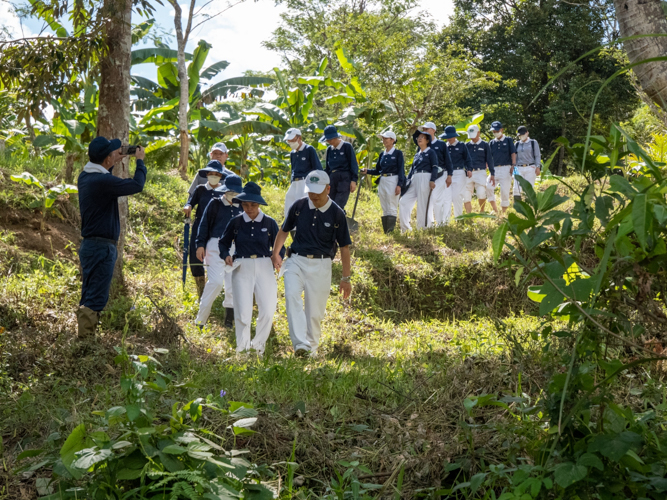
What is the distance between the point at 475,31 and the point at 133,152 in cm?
2565

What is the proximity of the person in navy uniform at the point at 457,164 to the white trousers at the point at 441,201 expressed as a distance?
0.17 feet

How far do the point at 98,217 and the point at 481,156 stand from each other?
9254 millimetres

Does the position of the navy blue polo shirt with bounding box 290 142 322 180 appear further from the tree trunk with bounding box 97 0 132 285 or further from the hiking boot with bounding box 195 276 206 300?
the tree trunk with bounding box 97 0 132 285

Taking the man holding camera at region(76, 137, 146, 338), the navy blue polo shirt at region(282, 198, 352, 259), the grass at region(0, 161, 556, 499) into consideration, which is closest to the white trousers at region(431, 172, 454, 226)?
the grass at region(0, 161, 556, 499)

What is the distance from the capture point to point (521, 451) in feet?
11.6

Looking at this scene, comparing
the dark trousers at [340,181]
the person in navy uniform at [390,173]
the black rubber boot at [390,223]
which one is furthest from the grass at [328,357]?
the dark trousers at [340,181]

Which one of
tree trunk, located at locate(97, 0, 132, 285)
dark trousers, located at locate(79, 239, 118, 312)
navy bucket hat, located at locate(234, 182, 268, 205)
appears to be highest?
tree trunk, located at locate(97, 0, 132, 285)

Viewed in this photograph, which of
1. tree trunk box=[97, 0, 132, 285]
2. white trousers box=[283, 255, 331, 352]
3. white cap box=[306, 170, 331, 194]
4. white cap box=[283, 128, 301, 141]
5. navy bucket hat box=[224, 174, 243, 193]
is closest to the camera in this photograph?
white cap box=[306, 170, 331, 194]

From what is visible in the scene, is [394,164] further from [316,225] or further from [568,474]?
[568,474]

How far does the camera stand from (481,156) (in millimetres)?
13477

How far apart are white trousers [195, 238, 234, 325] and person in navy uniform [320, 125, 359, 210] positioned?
Result: 334 cm

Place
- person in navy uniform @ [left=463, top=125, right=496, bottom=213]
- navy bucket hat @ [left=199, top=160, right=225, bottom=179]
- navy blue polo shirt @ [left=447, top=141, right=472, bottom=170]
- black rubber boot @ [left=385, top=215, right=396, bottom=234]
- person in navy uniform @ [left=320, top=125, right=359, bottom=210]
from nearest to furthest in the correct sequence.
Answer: navy bucket hat @ [left=199, top=160, right=225, bottom=179] < person in navy uniform @ [left=320, top=125, right=359, bottom=210] < black rubber boot @ [left=385, top=215, right=396, bottom=234] < navy blue polo shirt @ [left=447, top=141, right=472, bottom=170] < person in navy uniform @ [left=463, top=125, right=496, bottom=213]

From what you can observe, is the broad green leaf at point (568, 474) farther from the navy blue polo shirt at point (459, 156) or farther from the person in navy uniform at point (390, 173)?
the navy blue polo shirt at point (459, 156)

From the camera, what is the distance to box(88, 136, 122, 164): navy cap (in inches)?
249
